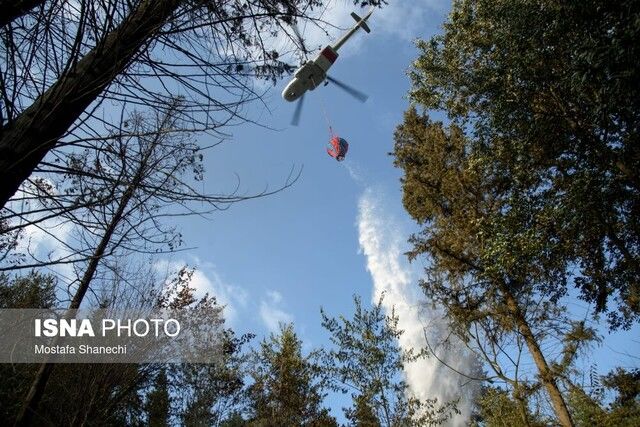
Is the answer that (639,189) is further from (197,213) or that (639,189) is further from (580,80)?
(197,213)

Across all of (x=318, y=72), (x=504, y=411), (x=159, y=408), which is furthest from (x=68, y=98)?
(x=159, y=408)

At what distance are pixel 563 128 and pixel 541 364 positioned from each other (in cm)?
502

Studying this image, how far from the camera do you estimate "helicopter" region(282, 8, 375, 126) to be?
3436 millimetres

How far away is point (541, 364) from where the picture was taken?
8930 millimetres

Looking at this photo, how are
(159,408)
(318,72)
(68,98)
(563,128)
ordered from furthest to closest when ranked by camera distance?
1. (159,408)
2. (563,128)
3. (318,72)
4. (68,98)

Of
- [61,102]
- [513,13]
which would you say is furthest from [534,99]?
[61,102]

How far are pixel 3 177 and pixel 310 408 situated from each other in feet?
49.2

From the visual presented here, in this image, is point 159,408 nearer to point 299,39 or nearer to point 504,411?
point 504,411

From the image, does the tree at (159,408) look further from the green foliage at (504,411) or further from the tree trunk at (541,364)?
the tree trunk at (541,364)

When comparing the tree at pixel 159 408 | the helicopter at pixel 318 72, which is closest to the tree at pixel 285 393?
the tree at pixel 159 408

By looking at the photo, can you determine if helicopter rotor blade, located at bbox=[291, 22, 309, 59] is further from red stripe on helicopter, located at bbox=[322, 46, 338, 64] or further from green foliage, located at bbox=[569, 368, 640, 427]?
green foliage, located at bbox=[569, 368, 640, 427]

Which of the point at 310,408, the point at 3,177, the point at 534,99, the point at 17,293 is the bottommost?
the point at 3,177

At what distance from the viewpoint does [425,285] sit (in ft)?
37.0

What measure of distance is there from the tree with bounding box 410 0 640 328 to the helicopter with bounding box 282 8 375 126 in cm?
321
